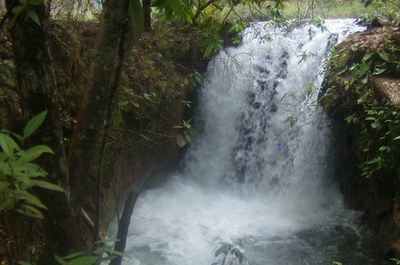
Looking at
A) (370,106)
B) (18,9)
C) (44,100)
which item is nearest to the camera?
(18,9)

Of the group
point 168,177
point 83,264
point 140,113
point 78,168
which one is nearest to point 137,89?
point 140,113

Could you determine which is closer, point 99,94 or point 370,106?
point 99,94

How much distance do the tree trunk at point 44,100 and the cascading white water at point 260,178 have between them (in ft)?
10.7

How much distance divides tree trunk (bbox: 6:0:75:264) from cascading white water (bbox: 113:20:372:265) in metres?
3.25

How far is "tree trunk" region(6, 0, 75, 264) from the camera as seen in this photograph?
1509 mm

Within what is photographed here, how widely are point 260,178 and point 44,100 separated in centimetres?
598

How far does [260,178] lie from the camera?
7.26m

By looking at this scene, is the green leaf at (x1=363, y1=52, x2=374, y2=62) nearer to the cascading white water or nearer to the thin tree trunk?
the cascading white water

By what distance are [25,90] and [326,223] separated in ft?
17.0

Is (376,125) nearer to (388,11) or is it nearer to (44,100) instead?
(388,11)

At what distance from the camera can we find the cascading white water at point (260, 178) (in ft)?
17.3

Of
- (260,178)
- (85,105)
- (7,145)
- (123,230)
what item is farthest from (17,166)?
(260,178)

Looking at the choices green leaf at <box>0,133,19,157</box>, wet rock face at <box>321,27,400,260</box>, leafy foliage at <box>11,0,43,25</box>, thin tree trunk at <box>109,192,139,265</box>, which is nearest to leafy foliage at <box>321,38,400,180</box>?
wet rock face at <box>321,27,400,260</box>

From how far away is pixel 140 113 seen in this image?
5.75 m
